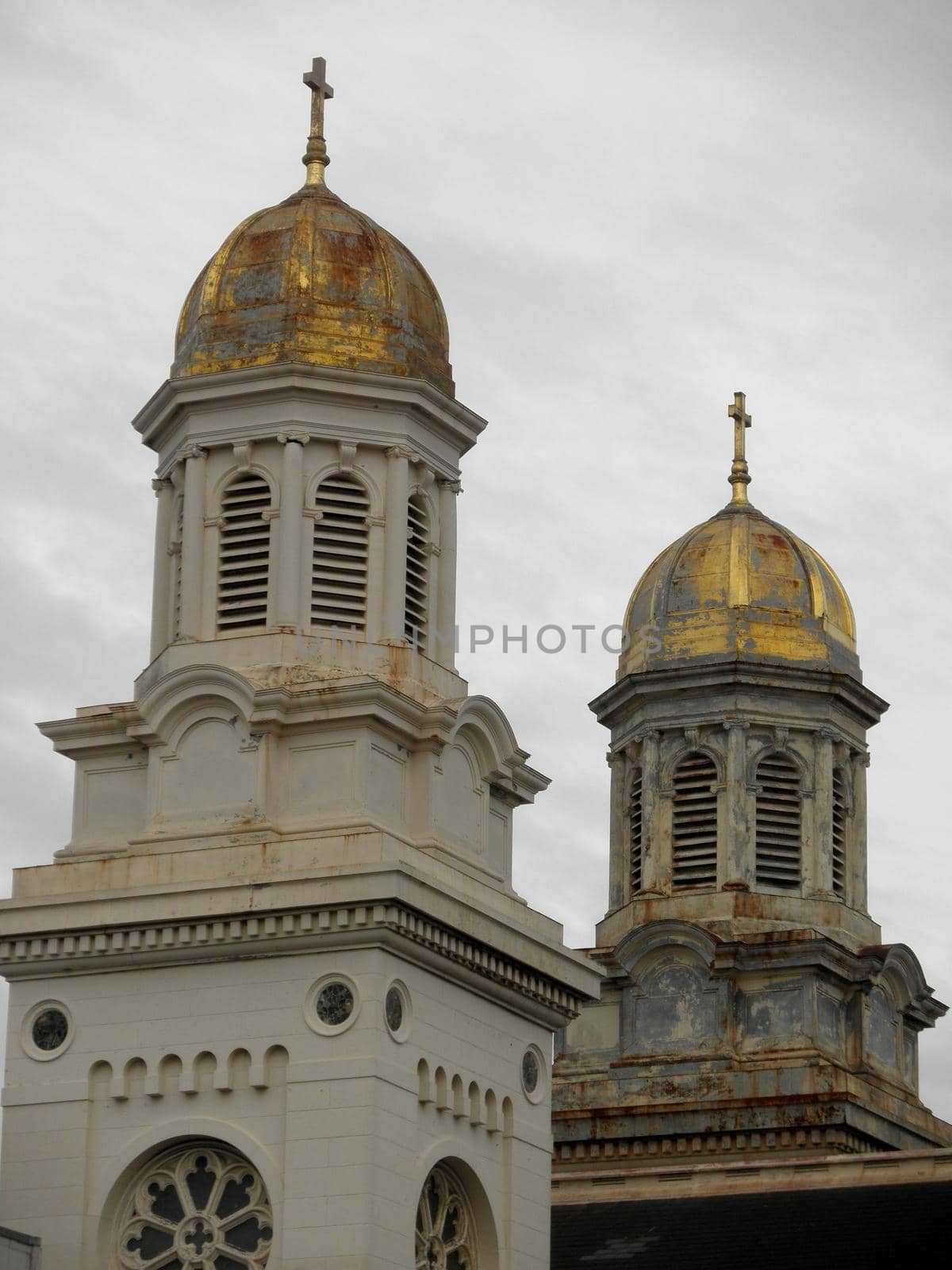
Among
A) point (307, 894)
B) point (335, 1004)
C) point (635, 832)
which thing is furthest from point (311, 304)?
point (635, 832)

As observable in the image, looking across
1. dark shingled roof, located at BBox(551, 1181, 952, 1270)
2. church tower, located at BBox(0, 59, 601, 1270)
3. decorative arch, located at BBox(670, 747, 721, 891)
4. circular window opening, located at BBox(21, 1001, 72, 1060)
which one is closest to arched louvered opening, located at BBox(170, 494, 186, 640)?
church tower, located at BBox(0, 59, 601, 1270)

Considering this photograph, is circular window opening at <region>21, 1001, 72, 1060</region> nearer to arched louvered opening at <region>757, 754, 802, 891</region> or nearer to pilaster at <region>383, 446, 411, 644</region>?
pilaster at <region>383, 446, 411, 644</region>

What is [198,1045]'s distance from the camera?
48062 mm

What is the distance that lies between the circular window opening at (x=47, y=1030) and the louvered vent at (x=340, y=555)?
6.38 meters

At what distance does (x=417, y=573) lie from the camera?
172 feet

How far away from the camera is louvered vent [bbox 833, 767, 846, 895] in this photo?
242ft

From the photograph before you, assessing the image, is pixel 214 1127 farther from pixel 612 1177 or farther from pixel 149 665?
pixel 612 1177

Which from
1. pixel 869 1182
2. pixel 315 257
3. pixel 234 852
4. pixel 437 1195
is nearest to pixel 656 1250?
pixel 869 1182

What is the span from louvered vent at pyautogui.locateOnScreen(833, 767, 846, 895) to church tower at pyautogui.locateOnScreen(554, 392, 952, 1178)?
0.23 ft

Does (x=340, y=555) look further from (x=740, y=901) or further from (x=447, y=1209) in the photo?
(x=740, y=901)

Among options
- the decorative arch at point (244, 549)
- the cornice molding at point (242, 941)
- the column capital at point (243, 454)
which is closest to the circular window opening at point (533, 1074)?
the cornice molding at point (242, 941)

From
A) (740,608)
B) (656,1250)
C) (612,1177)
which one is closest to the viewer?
(656,1250)

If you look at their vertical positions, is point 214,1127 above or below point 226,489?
below

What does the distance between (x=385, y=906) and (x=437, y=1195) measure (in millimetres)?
4485
